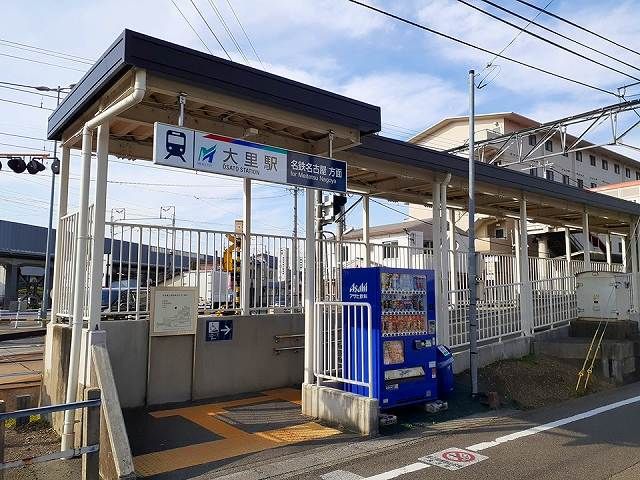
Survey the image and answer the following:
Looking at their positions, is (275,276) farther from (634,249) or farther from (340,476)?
(634,249)

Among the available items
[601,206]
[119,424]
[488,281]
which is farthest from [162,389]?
[601,206]

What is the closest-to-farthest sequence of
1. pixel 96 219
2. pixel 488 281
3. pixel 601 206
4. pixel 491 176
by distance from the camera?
pixel 96 219, pixel 491 176, pixel 488 281, pixel 601 206

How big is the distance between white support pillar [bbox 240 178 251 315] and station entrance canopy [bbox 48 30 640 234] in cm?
141

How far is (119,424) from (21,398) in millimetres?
4028

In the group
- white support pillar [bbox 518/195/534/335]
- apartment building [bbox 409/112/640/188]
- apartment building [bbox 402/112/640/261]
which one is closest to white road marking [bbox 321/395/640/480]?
white support pillar [bbox 518/195/534/335]

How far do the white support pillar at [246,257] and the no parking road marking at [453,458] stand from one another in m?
4.09

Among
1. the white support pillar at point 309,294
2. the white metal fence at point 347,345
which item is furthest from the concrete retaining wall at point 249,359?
the white metal fence at point 347,345

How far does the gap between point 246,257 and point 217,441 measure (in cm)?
350

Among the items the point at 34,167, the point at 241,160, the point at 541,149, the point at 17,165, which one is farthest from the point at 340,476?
the point at 541,149

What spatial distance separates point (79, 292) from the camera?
6605mm

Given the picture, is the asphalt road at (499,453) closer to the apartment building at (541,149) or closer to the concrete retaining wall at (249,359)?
the concrete retaining wall at (249,359)

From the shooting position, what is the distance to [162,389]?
7.65 meters

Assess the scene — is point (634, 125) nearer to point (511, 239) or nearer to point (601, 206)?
point (601, 206)

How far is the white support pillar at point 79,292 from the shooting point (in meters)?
6.17
